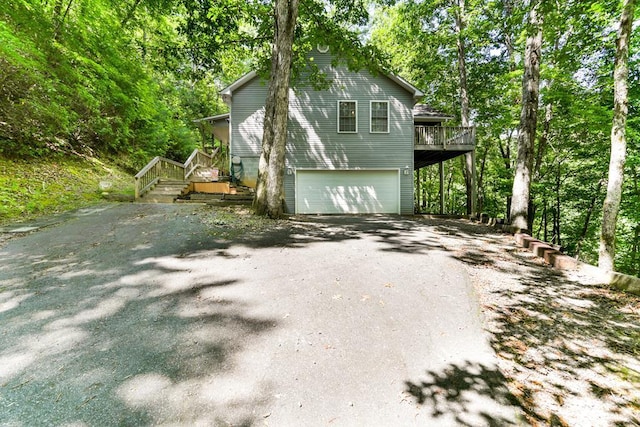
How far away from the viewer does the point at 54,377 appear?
7.22ft

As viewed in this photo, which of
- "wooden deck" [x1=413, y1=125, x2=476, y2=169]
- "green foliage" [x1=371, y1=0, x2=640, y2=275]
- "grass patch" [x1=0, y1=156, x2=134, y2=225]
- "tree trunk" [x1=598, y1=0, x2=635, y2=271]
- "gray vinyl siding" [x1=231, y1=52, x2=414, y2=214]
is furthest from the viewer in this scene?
"gray vinyl siding" [x1=231, y1=52, x2=414, y2=214]

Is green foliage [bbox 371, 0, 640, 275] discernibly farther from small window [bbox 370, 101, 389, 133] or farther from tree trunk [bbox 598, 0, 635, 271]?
tree trunk [bbox 598, 0, 635, 271]

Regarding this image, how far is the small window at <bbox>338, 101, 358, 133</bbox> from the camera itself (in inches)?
479

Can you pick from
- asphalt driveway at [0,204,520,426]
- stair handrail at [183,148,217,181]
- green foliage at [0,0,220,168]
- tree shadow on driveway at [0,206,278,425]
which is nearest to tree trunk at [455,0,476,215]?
asphalt driveway at [0,204,520,426]

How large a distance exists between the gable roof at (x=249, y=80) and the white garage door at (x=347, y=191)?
11.2 ft

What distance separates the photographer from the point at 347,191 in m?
12.2

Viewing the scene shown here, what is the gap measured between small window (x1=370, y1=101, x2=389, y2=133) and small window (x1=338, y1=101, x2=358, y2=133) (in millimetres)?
742

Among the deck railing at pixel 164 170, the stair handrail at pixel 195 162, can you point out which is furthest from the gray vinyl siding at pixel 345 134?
the deck railing at pixel 164 170

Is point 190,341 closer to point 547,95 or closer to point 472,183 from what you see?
point 472,183

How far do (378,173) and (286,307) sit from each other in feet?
32.3

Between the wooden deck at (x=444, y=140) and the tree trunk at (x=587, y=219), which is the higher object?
the wooden deck at (x=444, y=140)

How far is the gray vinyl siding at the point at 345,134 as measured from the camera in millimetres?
12102

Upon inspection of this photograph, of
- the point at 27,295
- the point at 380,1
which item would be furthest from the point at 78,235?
the point at 380,1

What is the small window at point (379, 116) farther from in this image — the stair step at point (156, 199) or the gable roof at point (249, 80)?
the stair step at point (156, 199)
